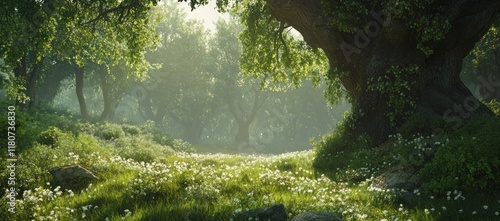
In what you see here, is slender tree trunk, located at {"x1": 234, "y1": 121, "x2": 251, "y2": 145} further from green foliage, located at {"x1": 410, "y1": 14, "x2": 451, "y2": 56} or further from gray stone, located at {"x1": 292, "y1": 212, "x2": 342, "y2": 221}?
gray stone, located at {"x1": 292, "y1": 212, "x2": 342, "y2": 221}

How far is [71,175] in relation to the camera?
9.48m

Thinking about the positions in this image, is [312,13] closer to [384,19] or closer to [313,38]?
[313,38]

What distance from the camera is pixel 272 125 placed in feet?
290

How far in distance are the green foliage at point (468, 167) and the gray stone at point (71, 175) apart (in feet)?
26.6

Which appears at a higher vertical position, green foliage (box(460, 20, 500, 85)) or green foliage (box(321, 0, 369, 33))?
green foliage (box(460, 20, 500, 85))

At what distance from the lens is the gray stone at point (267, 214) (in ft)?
19.5

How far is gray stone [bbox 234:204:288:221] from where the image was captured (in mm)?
5941

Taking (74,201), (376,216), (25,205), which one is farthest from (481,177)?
(25,205)

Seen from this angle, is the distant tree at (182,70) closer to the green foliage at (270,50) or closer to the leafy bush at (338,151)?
the green foliage at (270,50)

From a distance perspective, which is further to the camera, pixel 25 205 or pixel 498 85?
pixel 498 85

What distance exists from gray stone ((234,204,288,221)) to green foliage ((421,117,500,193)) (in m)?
3.92

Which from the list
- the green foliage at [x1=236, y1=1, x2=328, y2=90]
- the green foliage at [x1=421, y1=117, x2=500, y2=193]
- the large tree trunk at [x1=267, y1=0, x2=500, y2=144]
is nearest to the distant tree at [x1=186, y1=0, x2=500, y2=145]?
the large tree trunk at [x1=267, y1=0, x2=500, y2=144]

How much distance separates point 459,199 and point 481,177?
3.42 feet

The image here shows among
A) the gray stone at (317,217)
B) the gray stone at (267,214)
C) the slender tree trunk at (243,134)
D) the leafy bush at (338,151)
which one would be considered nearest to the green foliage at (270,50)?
the leafy bush at (338,151)
